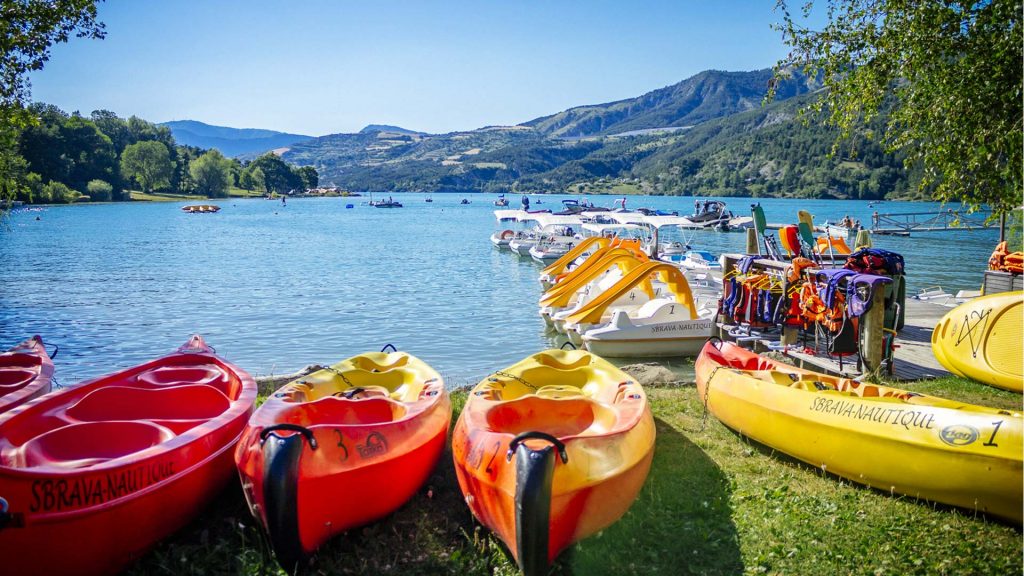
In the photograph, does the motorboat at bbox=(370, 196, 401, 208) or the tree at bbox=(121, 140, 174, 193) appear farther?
the motorboat at bbox=(370, 196, 401, 208)

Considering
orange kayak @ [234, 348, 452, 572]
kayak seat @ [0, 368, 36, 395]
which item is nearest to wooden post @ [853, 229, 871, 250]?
orange kayak @ [234, 348, 452, 572]

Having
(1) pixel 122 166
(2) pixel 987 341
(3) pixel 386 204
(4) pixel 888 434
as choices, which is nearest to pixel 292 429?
(4) pixel 888 434

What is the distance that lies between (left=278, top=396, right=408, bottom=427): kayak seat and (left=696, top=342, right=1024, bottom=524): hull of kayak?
370 cm

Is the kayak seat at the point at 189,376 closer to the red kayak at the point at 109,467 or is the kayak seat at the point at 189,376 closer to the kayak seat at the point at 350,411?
the red kayak at the point at 109,467

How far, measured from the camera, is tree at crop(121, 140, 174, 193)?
120 meters

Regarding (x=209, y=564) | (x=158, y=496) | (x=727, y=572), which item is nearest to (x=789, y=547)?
(x=727, y=572)

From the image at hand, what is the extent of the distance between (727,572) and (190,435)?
14.8ft

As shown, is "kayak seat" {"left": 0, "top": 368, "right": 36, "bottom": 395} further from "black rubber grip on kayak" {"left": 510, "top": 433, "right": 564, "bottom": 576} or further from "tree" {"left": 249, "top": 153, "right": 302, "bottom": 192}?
"tree" {"left": 249, "top": 153, "right": 302, "bottom": 192}

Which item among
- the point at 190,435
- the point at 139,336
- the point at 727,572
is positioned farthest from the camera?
the point at 139,336

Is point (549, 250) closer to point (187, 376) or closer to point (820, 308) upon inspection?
point (820, 308)

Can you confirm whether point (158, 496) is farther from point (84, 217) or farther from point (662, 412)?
point (84, 217)

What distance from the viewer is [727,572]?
15.5ft

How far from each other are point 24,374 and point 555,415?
6535 mm

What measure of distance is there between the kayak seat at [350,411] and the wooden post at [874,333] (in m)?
6.56
